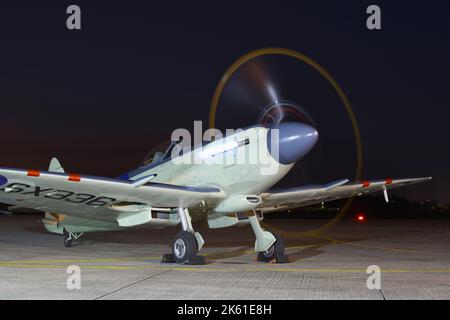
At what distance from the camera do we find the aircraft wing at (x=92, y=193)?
10.1m

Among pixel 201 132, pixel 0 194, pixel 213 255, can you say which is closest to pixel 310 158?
pixel 201 132

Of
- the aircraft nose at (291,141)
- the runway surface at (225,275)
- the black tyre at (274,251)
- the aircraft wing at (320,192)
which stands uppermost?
the aircraft nose at (291,141)

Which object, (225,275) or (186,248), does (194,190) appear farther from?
(225,275)

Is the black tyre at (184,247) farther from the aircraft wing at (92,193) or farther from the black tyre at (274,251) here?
the black tyre at (274,251)

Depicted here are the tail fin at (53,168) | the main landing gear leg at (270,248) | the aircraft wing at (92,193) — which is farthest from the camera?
the tail fin at (53,168)

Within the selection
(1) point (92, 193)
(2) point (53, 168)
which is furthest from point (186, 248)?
(2) point (53, 168)

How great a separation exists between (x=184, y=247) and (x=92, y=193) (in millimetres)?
2100

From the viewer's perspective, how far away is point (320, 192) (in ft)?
41.6

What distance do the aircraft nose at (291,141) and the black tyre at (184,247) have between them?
2.30 metres

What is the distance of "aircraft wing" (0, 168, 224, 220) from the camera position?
33.1 ft

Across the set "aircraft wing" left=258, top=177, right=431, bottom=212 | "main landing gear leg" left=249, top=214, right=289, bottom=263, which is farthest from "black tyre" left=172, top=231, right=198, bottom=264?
"aircraft wing" left=258, top=177, right=431, bottom=212

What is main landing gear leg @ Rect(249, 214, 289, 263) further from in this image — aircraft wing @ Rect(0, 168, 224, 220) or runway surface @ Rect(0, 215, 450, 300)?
aircraft wing @ Rect(0, 168, 224, 220)

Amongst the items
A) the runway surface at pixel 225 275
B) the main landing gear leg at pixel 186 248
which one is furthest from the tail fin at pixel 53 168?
the main landing gear leg at pixel 186 248
